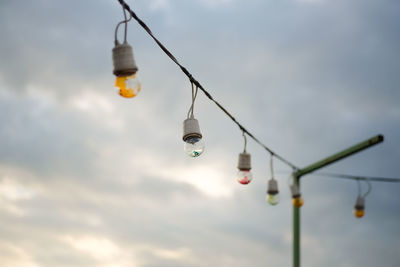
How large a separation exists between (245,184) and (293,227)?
5.10 metres

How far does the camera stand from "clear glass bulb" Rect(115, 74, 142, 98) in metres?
3.86

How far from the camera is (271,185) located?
9.02 metres

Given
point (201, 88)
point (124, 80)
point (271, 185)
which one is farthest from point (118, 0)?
point (271, 185)

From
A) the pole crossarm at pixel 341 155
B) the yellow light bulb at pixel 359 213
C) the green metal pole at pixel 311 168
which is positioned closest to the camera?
the pole crossarm at pixel 341 155

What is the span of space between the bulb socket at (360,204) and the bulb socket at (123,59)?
9.23m

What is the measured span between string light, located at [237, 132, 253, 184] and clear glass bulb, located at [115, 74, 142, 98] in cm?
338

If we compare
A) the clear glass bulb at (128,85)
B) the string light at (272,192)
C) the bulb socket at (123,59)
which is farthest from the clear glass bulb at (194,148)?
the string light at (272,192)

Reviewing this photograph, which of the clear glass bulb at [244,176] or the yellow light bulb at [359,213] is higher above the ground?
the yellow light bulb at [359,213]

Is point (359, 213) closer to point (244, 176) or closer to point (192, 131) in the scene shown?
point (244, 176)

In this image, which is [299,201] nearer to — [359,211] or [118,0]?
[359,211]

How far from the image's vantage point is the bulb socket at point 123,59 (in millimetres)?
3734

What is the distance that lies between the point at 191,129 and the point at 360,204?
7.98 metres

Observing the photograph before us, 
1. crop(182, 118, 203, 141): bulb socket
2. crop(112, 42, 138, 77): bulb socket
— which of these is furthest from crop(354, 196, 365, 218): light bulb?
crop(112, 42, 138, 77): bulb socket

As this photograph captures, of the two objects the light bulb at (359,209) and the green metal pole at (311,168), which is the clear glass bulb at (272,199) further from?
the light bulb at (359,209)
